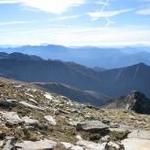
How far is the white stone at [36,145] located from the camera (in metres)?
18.4

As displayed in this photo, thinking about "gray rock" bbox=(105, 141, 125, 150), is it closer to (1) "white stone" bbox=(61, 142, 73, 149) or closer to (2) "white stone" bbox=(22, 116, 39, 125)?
(1) "white stone" bbox=(61, 142, 73, 149)

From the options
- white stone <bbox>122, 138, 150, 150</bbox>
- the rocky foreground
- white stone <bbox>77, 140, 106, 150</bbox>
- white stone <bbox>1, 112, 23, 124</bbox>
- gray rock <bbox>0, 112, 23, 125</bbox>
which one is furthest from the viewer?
white stone <bbox>1, 112, 23, 124</bbox>

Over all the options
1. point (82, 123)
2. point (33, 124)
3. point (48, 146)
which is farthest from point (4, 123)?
point (82, 123)

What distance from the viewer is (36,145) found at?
62.2ft

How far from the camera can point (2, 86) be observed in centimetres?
3347

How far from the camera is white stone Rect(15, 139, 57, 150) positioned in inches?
725

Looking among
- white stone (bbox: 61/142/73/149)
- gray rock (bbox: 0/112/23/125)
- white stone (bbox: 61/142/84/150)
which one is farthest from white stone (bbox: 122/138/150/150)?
gray rock (bbox: 0/112/23/125)

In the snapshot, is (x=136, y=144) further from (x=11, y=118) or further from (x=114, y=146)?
(x=11, y=118)

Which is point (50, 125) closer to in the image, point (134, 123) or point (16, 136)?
point (16, 136)

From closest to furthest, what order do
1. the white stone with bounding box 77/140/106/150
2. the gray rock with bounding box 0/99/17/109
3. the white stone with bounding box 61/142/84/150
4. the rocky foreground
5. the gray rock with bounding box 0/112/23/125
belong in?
the rocky foreground → the white stone with bounding box 61/142/84/150 → the white stone with bounding box 77/140/106/150 → the gray rock with bounding box 0/112/23/125 → the gray rock with bounding box 0/99/17/109

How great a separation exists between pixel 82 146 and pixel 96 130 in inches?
162

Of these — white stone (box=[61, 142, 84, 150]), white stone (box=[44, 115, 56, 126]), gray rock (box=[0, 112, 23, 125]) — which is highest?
gray rock (box=[0, 112, 23, 125])

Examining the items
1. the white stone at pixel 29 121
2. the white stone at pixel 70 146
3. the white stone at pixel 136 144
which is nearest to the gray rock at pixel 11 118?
the white stone at pixel 29 121

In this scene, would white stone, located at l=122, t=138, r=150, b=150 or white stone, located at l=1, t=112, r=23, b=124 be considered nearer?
white stone, located at l=122, t=138, r=150, b=150
